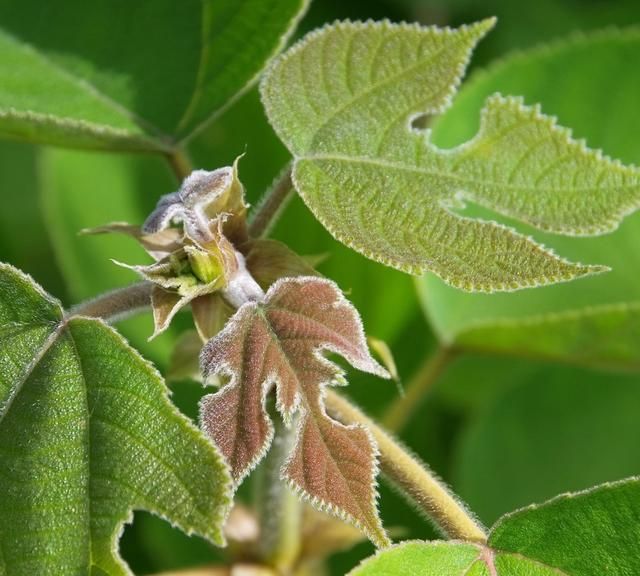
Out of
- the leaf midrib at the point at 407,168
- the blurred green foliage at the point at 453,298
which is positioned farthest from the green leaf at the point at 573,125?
the leaf midrib at the point at 407,168

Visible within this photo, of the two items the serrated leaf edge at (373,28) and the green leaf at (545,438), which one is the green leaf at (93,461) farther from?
the green leaf at (545,438)

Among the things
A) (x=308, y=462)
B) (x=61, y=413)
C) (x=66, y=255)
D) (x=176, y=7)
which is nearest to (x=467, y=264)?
(x=308, y=462)

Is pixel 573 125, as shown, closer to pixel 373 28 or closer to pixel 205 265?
pixel 373 28

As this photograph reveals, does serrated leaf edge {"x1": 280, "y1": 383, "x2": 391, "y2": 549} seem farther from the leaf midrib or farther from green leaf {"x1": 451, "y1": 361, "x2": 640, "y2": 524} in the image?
green leaf {"x1": 451, "y1": 361, "x2": 640, "y2": 524}

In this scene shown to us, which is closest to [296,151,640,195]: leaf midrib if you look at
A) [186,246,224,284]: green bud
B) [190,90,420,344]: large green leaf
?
[186,246,224,284]: green bud

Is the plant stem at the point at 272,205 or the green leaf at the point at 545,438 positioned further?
the green leaf at the point at 545,438

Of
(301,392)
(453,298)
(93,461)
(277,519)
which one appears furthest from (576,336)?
(93,461)
